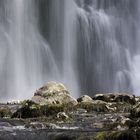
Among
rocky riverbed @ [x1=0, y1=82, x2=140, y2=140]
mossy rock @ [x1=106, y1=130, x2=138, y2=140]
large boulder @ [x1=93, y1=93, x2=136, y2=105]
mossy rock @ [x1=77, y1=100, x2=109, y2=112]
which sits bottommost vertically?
mossy rock @ [x1=106, y1=130, x2=138, y2=140]

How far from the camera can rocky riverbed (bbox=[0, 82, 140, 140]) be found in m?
50.2

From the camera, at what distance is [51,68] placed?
514 ft

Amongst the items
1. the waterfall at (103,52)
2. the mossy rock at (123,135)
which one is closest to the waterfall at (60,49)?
the waterfall at (103,52)

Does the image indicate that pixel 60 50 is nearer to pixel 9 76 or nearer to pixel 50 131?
pixel 9 76

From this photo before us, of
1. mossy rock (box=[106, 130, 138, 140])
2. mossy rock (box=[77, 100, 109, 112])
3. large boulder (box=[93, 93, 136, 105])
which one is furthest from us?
large boulder (box=[93, 93, 136, 105])

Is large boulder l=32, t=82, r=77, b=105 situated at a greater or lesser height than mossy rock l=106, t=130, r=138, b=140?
greater

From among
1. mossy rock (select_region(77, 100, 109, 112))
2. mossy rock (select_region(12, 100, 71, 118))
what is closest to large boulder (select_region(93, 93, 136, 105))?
mossy rock (select_region(77, 100, 109, 112))

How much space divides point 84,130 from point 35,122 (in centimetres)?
1166

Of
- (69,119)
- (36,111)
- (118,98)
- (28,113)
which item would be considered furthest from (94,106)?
(69,119)

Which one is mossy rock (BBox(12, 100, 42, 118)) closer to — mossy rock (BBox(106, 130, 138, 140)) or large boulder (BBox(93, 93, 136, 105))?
large boulder (BBox(93, 93, 136, 105))

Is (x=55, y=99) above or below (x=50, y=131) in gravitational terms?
above

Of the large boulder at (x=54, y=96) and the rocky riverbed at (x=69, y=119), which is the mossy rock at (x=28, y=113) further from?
the large boulder at (x=54, y=96)

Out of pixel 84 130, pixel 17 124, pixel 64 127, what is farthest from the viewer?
pixel 17 124

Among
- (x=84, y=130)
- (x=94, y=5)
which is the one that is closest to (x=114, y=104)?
(x=84, y=130)
